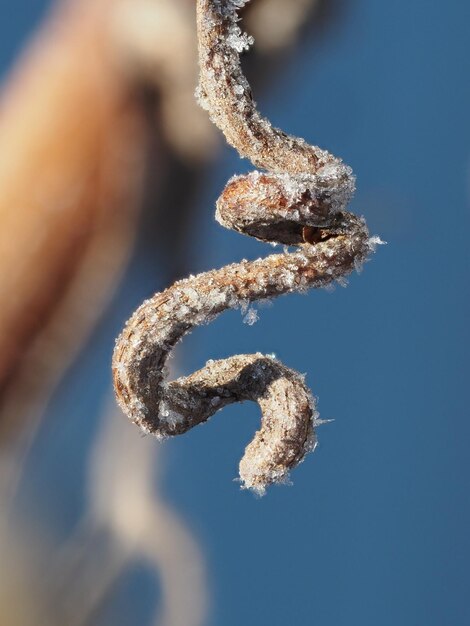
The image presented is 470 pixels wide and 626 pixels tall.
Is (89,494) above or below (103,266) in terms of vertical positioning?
below

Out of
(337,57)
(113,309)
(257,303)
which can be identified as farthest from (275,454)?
(337,57)

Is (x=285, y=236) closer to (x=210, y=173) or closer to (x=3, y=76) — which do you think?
(x=210, y=173)

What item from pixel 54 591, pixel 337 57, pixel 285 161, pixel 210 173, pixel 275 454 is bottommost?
pixel 54 591

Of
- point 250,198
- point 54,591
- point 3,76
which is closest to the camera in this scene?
point 250,198

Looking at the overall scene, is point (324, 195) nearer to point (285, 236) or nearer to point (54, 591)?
point (285, 236)

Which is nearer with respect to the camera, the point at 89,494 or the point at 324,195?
the point at 324,195

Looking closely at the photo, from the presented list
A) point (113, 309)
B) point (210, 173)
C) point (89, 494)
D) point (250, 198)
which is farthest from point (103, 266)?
point (250, 198)

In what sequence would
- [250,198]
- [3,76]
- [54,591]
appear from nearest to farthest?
[250,198] < [3,76] < [54,591]
